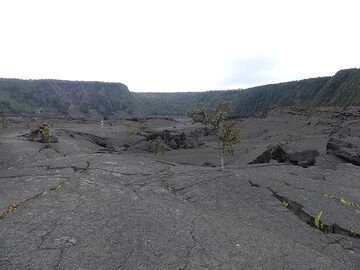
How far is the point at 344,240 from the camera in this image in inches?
389

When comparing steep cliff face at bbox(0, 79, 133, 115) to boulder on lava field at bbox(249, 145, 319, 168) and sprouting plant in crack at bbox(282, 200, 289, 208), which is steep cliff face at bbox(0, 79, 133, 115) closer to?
boulder on lava field at bbox(249, 145, 319, 168)

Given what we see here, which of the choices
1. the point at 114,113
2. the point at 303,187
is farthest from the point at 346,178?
the point at 114,113

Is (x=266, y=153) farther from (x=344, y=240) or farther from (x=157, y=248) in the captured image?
(x=157, y=248)

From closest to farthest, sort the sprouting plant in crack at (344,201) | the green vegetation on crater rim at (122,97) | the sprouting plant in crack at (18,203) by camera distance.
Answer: the sprouting plant in crack at (18,203)
the sprouting plant in crack at (344,201)
the green vegetation on crater rim at (122,97)

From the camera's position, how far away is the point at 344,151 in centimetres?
2303

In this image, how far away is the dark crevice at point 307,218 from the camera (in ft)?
34.0

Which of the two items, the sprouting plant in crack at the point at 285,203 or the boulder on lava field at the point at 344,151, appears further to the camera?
the boulder on lava field at the point at 344,151

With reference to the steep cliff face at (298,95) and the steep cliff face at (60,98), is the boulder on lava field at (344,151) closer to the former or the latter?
the steep cliff face at (298,95)

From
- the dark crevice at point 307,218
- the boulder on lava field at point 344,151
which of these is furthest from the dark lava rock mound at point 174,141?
the dark crevice at point 307,218

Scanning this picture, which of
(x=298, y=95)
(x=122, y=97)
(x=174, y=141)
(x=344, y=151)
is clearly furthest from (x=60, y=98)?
(x=344, y=151)

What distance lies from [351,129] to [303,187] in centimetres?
3245

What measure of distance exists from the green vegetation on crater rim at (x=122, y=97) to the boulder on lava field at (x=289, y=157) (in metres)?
93.0

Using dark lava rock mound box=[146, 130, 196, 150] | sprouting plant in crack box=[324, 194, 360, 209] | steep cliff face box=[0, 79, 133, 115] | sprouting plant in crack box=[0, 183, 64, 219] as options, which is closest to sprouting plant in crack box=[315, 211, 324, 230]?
sprouting plant in crack box=[324, 194, 360, 209]

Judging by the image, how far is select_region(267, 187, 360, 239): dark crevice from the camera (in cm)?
1038
